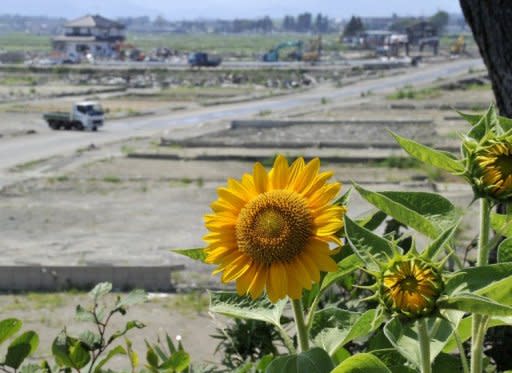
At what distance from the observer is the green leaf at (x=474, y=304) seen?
118 cm

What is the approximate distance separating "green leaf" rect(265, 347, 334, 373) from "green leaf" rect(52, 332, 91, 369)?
2.24ft

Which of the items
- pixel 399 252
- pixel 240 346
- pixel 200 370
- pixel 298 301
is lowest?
pixel 240 346

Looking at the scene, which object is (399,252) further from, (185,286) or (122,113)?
(122,113)

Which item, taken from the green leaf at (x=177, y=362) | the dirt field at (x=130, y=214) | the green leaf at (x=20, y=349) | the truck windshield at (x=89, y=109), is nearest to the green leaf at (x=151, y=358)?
the green leaf at (x=177, y=362)

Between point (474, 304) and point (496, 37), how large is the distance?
2458 mm

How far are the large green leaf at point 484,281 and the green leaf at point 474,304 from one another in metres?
0.03

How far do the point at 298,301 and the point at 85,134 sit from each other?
1481 inches

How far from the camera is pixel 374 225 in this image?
5.30 ft

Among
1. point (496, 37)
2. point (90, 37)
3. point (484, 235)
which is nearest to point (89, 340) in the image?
point (484, 235)

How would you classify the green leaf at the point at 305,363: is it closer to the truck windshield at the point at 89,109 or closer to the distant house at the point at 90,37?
the truck windshield at the point at 89,109

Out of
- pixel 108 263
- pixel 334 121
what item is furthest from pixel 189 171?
pixel 334 121

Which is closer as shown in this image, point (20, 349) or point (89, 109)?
point (20, 349)

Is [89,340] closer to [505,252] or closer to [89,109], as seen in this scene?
[505,252]

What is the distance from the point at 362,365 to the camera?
4.29 ft
